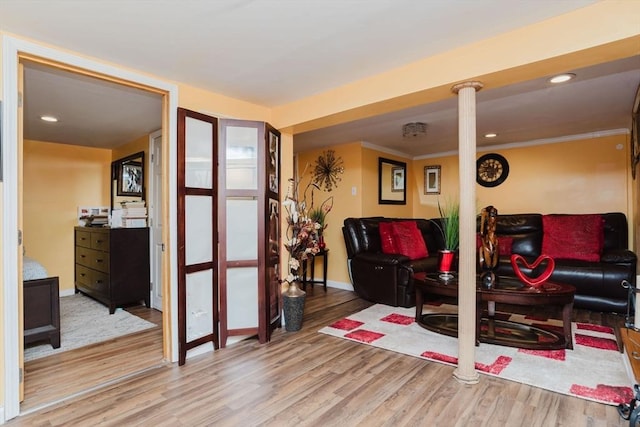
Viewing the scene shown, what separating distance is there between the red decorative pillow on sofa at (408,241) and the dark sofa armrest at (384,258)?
0.27m

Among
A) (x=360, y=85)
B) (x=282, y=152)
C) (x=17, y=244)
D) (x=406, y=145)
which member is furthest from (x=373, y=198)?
(x=17, y=244)

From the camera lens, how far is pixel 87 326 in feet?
11.4

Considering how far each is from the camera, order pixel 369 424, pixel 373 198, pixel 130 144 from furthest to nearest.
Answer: pixel 373 198
pixel 130 144
pixel 369 424

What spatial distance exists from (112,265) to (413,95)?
3.77 meters

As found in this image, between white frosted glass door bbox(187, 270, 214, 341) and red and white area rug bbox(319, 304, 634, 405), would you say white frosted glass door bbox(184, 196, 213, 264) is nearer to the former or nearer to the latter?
white frosted glass door bbox(187, 270, 214, 341)

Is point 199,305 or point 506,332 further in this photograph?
point 506,332

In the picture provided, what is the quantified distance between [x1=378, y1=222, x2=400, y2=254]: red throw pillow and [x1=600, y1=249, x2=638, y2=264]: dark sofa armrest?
229 cm

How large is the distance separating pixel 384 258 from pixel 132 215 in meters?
3.22

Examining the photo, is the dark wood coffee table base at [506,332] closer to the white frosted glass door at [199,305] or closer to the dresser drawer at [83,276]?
the white frosted glass door at [199,305]

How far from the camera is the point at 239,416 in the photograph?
191 cm

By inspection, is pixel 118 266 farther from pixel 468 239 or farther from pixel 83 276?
pixel 468 239

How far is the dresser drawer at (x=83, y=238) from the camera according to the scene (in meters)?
4.46

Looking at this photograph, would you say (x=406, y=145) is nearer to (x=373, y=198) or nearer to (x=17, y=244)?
(x=373, y=198)

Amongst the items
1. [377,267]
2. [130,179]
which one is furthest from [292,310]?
[130,179]
